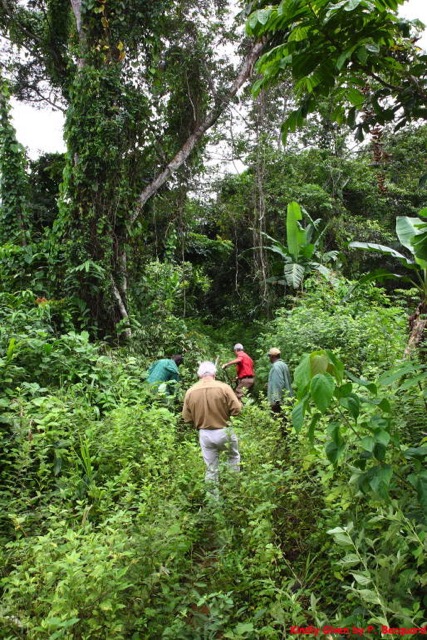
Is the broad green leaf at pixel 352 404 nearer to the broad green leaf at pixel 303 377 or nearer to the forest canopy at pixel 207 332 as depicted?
the forest canopy at pixel 207 332

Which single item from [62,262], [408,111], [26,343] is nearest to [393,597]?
[408,111]

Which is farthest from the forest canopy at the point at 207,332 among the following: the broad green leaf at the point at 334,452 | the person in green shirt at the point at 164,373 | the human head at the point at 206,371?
the human head at the point at 206,371

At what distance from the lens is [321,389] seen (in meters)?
1.74

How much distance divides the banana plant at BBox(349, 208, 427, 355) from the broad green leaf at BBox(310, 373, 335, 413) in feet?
2.14

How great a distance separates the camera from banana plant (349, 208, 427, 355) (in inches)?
76.5

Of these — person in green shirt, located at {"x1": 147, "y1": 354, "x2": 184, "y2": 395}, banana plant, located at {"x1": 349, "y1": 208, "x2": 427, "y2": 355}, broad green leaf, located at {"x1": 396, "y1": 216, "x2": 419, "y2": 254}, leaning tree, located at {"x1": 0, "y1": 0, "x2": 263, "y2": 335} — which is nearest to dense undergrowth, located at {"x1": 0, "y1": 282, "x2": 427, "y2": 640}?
banana plant, located at {"x1": 349, "y1": 208, "x2": 427, "y2": 355}

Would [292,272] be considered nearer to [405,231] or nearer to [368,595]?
[405,231]

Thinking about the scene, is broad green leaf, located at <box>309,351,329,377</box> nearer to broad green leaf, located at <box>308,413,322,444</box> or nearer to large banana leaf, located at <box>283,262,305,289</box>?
broad green leaf, located at <box>308,413,322,444</box>

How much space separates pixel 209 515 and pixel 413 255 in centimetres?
233

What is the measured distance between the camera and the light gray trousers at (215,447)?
4.61m

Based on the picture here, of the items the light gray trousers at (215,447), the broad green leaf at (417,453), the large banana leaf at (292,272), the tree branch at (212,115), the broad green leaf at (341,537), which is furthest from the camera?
the tree branch at (212,115)

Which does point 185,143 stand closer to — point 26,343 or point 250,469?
point 26,343

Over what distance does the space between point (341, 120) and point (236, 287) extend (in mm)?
12251

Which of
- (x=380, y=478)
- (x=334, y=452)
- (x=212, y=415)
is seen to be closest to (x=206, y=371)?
(x=212, y=415)
